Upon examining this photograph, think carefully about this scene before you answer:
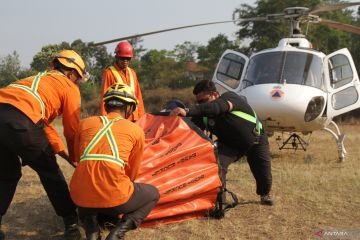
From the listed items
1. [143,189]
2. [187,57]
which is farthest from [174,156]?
[187,57]

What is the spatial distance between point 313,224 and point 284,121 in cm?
368

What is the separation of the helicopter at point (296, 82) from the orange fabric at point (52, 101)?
3.49 m

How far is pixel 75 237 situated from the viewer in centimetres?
394

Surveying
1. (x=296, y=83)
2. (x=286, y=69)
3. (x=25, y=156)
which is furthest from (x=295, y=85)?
(x=25, y=156)

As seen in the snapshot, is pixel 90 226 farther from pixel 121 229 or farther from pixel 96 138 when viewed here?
pixel 96 138

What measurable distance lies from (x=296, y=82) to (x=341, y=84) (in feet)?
4.39

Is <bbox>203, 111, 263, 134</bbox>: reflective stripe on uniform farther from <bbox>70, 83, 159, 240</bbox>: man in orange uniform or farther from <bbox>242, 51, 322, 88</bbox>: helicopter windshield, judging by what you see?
<bbox>242, 51, 322, 88</bbox>: helicopter windshield

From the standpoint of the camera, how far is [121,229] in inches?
134

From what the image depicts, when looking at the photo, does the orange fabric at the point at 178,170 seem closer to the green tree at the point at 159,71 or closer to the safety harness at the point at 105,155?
the safety harness at the point at 105,155

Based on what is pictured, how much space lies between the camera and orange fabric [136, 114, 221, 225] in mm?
4148

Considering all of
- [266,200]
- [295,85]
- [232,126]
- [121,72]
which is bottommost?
[266,200]

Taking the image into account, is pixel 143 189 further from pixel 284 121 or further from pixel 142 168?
pixel 284 121

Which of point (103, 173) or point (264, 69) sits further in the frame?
point (264, 69)

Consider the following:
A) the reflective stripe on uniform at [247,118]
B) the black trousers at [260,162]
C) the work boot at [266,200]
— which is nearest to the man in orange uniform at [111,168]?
the reflective stripe on uniform at [247,118]
